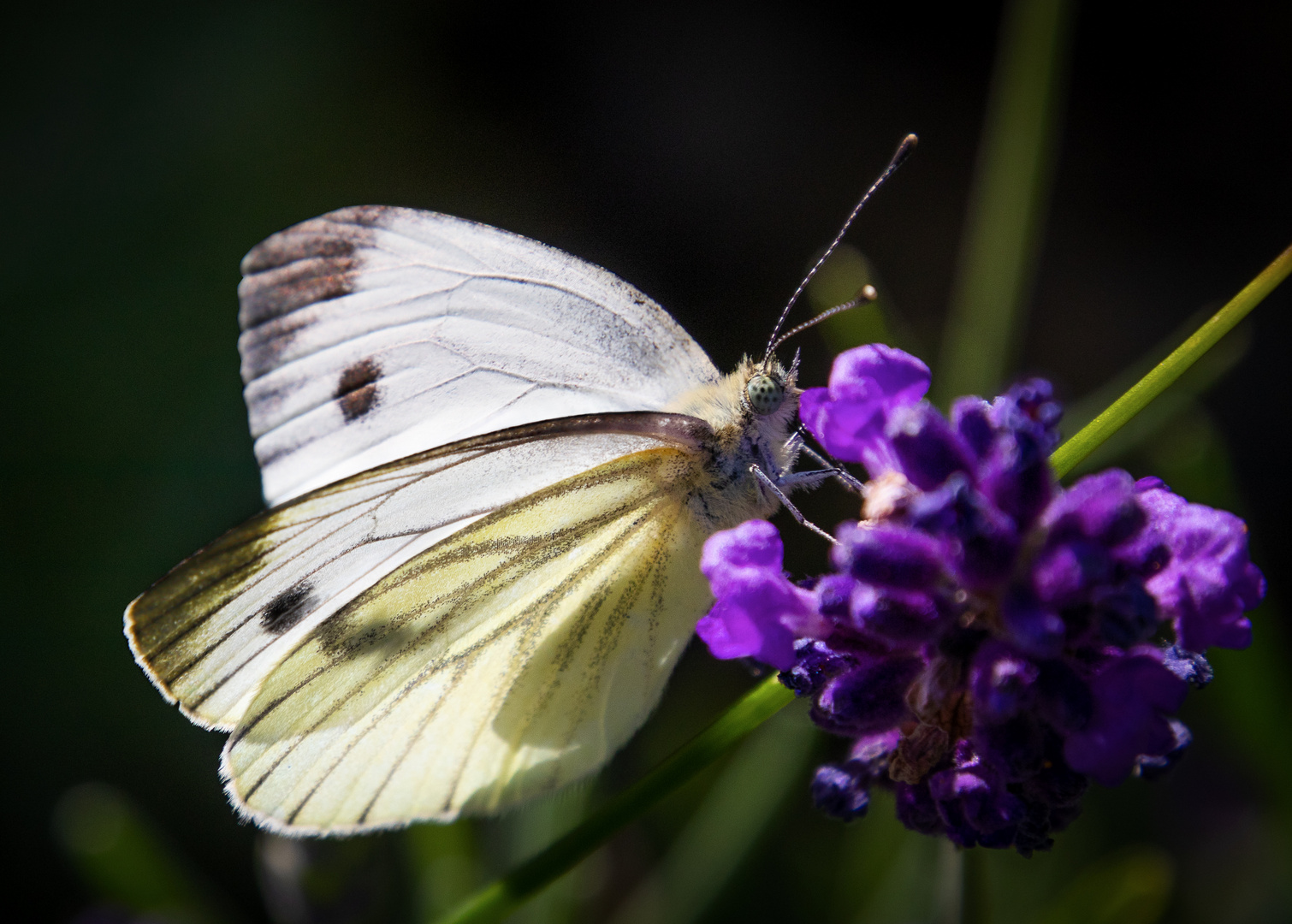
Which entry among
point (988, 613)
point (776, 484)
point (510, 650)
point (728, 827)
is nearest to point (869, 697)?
point (988, 613)

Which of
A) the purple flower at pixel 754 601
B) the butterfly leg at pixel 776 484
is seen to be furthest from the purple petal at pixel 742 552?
the butterfly leg at pixel 776 484

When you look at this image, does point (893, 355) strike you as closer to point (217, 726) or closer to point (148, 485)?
point (217, 726)

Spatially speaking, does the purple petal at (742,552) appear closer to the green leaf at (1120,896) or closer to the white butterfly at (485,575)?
the white butterfly at (485,575)

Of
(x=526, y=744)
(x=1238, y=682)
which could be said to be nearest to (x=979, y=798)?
(x=526, y=744)

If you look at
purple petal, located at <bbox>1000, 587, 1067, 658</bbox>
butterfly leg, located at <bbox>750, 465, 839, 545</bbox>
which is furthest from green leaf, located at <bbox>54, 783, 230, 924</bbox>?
purple petal, located at <bbox>1000, 587, 1067, 658</bbox>

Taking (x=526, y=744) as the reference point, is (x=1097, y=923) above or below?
below

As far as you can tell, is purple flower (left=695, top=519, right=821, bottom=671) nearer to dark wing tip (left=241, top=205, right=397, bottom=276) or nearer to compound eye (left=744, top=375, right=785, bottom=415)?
compound eye (left=744, top=375, right=785, bottom=415)
